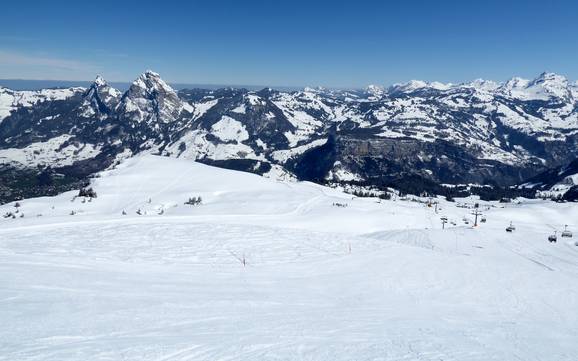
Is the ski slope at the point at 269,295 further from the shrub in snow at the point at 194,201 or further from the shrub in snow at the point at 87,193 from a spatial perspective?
the shrub in snow at the point at 87,193

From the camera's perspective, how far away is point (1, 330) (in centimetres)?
1911

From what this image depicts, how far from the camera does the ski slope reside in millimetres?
18812

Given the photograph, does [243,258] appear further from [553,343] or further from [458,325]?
[553,343]

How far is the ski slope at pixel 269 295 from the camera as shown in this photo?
61.7ft

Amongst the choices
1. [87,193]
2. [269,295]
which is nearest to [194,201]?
[87,193]

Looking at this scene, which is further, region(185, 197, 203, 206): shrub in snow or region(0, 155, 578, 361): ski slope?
region(185, 197, 203, 206): shrub in snow

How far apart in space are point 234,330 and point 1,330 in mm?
10757

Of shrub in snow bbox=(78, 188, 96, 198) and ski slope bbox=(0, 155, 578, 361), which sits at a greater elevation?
ski slope bbox=(0, 155, 578, 361)

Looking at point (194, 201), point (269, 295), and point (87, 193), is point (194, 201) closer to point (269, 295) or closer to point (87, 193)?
point (87, 193)

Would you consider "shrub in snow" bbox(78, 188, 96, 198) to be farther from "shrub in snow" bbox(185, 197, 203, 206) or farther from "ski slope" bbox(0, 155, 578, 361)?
"ski slope" bbox(0, 155, 578, 361)

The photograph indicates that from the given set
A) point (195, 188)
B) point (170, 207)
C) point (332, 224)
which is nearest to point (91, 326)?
point (332, 224)

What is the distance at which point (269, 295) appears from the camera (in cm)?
2942

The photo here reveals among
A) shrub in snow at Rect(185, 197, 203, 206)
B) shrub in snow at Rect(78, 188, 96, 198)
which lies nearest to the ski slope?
shrub in snow at Rect(185, 197, 203, 206)

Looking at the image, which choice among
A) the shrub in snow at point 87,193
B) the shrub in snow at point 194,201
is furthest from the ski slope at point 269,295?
the shrub in snow at point 87,193
